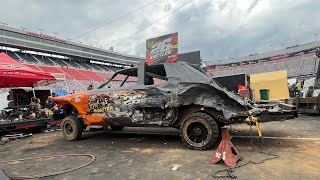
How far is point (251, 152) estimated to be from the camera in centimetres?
455

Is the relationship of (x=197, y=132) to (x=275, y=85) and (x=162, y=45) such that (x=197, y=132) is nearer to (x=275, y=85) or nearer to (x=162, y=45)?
(x=162, y=45)

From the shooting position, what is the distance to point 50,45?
52.7 m

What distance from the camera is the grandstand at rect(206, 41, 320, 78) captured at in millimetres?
56044

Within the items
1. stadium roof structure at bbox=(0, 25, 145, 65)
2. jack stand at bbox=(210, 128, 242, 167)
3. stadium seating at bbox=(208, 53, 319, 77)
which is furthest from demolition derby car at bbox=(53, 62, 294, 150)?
stadium seating at bbox=(208, 53, 319, 77)

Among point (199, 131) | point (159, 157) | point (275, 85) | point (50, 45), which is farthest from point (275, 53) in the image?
point (159, 157)

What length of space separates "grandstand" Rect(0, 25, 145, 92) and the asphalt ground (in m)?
30.6

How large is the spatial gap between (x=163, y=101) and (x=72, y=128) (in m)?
2.79

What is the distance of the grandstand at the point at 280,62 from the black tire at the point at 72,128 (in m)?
44.9

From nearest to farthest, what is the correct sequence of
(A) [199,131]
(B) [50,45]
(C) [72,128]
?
(A) [199,131] → (C) [72,128] → (B) [50,45]

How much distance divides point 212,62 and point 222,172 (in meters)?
83.6

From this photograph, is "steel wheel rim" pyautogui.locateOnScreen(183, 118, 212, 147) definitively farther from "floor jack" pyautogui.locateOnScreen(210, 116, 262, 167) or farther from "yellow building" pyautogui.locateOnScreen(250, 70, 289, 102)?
"yellow building" pyautogui.locateOnScreen(250, 70, 289, 102)

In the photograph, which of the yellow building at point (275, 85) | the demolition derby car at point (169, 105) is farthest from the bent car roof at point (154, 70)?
the yellow building at point (275, 85)

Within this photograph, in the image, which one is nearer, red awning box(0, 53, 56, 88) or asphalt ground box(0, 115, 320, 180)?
asphalt ground box(0, 115, 320, 180)

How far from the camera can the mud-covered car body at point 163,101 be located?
4.85m
